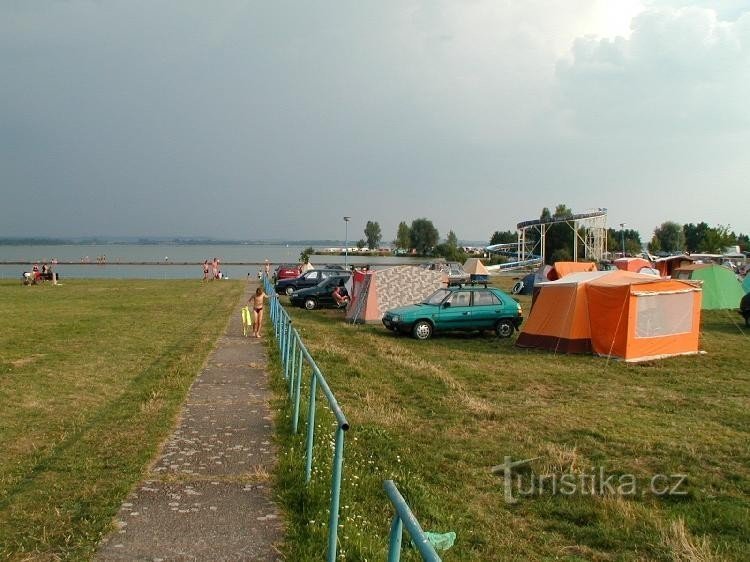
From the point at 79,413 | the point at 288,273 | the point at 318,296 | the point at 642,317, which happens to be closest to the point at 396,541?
the point at 79,413

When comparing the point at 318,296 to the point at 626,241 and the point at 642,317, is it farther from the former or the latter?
the point at 626,241

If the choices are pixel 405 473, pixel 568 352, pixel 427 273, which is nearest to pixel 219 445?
pixel 405 473

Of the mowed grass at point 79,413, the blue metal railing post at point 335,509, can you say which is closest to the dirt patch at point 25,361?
the mowed grass at point 79,413

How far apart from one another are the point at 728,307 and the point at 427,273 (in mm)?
13728

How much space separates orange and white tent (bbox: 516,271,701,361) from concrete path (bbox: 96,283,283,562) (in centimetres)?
877

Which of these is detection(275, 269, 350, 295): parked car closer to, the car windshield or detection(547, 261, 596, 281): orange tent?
the car windshield

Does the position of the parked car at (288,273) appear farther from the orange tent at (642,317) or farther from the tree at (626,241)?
the tree at (626,241)

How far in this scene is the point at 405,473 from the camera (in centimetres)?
633

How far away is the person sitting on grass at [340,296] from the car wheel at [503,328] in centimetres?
843

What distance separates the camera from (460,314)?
18250 millimetres

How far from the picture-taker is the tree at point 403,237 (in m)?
151

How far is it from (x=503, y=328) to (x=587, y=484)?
12301mm

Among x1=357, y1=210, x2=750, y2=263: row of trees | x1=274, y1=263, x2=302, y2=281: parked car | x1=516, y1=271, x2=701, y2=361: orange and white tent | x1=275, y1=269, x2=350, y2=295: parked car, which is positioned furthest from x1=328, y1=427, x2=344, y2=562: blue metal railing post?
x1=357, y1=210, x2=750, y2=263: row of trees

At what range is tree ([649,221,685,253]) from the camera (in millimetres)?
122525
